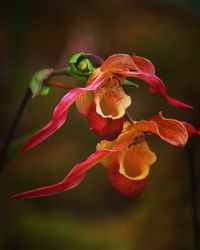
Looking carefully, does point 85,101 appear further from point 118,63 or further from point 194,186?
point 194,186

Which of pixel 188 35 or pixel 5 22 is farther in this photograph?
pixel 5 22

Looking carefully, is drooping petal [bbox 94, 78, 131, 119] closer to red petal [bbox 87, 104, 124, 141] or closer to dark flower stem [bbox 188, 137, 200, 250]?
red petal [bbox 87, 104, 124, 141]

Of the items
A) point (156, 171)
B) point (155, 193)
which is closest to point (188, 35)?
point (156, 171)

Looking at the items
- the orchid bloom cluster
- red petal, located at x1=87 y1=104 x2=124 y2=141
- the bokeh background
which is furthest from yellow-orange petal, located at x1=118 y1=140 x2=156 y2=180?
the bokeh background

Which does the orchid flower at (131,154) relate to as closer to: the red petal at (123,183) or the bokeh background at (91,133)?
the red petal at (123,183)

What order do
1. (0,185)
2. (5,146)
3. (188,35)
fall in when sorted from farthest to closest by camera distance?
(188,35), (0,185), (5,146)

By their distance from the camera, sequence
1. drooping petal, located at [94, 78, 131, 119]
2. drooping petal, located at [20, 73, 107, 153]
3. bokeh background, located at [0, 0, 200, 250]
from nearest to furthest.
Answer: drooping petal, located at [20, 73, 107, 153] < drooping petal, located at [94, 78, 131, 119] < bokeh background, located at [0, 0, 200, 250]

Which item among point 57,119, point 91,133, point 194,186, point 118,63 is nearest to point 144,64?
point 118,63

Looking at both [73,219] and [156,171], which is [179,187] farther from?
[73,219]
